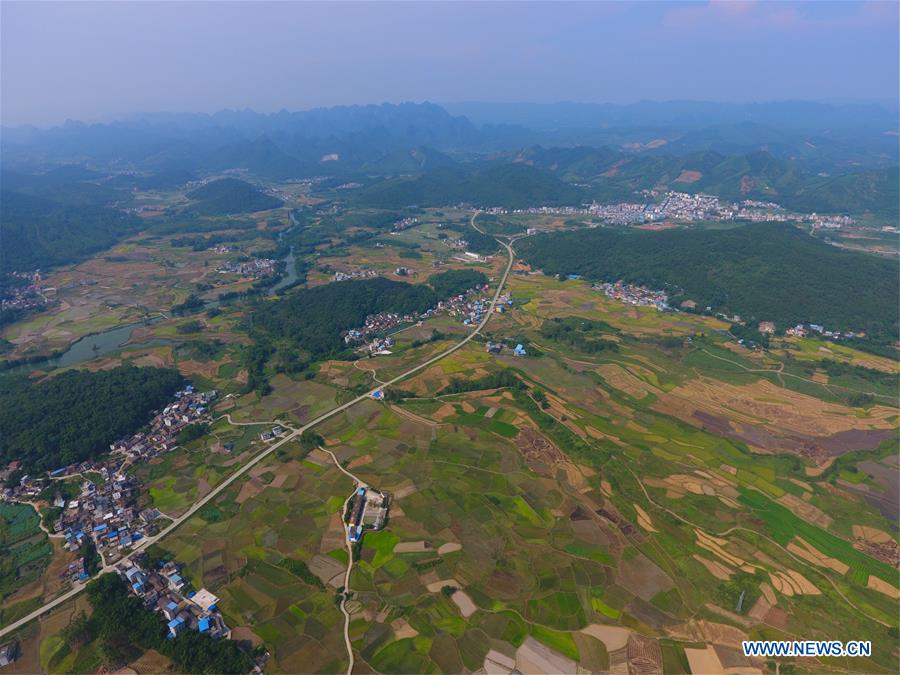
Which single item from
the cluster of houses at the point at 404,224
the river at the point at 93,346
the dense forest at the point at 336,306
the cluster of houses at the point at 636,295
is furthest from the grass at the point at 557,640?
the cluster of houses at the point at 404,224

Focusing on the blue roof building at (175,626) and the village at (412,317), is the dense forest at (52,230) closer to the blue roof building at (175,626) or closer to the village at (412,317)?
the village at (412,317)

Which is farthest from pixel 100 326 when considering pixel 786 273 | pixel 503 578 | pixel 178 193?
pixel 178 193

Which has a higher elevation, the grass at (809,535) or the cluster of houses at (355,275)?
the cluster of houses at (355,275)

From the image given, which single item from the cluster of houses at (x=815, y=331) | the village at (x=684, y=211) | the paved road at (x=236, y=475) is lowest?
the paved road at (x=236, y=475)

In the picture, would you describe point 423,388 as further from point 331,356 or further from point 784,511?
point 784,511

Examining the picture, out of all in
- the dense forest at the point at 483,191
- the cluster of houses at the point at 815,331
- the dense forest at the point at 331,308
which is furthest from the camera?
the dense forest at the point at 483,191

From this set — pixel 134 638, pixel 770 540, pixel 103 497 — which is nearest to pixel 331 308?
pixel 103 497

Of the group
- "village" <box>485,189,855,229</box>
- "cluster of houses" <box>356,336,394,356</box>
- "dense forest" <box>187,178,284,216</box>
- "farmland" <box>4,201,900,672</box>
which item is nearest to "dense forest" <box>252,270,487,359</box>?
→ "cluster of houses" <box>356,336,394,356</box>
